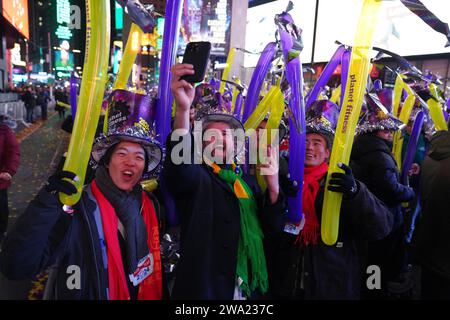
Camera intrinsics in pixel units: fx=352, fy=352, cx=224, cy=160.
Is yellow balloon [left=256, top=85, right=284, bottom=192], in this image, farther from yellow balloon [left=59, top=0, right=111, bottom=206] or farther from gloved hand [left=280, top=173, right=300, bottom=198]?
yellow balloon [left=59, top=0, right=111, bottom=206]

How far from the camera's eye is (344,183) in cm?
180

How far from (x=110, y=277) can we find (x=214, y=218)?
55 centimetres

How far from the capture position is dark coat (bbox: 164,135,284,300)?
1.70 m

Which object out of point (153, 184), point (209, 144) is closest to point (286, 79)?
point (209, 144)

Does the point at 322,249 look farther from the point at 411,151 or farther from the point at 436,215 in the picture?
the point at 411,151

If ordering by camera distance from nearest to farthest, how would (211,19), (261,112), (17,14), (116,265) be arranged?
(116,265), (261,112), (17,14), (211,19)

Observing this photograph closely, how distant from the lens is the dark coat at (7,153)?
12.8 feet

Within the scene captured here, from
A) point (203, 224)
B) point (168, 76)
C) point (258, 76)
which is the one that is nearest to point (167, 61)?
point (168, 76)

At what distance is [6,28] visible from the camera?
Result: 57.7 ft

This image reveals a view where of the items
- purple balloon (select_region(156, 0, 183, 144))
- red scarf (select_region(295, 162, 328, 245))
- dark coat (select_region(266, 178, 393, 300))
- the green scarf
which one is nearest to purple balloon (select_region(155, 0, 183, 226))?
purple balloon (select_region(156, 0, 183, 144))

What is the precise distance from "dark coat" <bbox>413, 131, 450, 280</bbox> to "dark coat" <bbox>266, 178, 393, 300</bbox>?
26cm

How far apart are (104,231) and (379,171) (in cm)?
205

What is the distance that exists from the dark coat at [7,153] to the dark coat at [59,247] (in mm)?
2802
